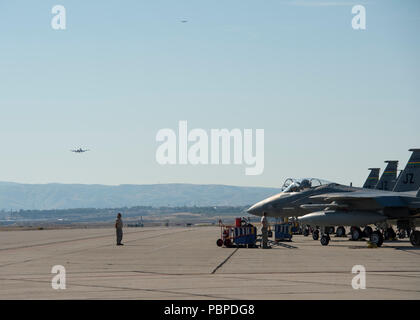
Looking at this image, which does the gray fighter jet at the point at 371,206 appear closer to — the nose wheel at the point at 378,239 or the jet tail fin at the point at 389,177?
the nose wheel at the point at 378,239

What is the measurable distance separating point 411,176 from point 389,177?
42.2ft

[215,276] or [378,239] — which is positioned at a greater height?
[215,276]

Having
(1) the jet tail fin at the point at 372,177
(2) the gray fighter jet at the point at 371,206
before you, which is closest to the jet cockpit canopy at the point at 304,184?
(2) the gray fighter jet at the point at 371,206

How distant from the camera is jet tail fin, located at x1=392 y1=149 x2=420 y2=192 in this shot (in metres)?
30.1

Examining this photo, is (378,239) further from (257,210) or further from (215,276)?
(215,276)

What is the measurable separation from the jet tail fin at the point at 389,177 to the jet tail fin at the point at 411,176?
12.0 meters

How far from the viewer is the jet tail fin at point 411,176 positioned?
30.1 meters

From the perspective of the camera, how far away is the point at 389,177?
43.1 m

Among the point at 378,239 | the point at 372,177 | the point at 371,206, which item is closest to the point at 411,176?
the point at 371,206

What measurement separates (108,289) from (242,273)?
449cm

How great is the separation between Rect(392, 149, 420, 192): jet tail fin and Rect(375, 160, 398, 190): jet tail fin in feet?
39.4

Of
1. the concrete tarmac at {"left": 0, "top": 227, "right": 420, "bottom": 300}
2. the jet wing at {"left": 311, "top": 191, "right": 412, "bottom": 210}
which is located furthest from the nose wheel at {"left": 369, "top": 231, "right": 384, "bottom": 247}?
the concrete tarmac at {"left": 0, "top": 227, "right": 420, "bottom": 300}
